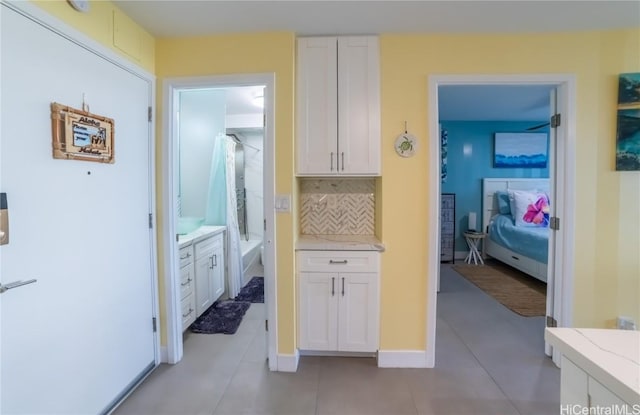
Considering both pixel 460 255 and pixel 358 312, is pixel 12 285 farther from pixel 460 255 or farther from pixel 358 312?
pixel 460 255

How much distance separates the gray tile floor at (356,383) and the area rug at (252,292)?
2.57 feet

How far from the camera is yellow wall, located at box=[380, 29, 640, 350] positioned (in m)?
2.09

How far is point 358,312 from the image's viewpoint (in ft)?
7.16

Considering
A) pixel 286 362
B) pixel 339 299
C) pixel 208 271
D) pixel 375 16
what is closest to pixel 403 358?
pixel 339 299

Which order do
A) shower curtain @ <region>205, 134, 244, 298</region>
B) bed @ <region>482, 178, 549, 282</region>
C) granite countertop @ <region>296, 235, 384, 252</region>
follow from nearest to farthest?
1. granite countertop @ <region>296, 235, 384, 252</region>
2. shower curtain @ <region>205, 134, 244, 298</region>
3. bed @ <region>482, 178, 549, 282</region>

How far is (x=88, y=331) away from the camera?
1590mm

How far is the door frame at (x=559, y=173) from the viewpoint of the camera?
2.10 m

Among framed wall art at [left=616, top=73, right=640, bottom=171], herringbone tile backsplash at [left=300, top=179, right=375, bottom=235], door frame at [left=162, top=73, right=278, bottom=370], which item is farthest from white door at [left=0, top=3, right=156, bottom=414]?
framed wall art at [left=616, top=73, right=640, bottom=171]

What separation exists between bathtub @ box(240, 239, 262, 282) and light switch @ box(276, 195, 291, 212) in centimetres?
233

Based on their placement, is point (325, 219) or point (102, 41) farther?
point (325, 219)

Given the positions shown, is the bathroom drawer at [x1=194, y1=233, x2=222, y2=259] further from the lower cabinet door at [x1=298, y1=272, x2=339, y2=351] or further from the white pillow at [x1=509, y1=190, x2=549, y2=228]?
the white pillow at [x1=509, y1=190, x2=549, y2=228]

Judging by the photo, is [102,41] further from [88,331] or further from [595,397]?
[595,397]

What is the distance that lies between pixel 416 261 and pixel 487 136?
407 cm

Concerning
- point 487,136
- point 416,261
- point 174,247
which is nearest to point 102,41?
point 174,247
